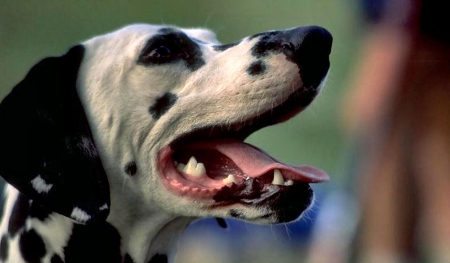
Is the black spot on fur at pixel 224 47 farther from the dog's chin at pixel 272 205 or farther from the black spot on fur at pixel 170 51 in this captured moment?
the dog's chin at pixel 272 205

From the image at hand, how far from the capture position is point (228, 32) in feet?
11.9

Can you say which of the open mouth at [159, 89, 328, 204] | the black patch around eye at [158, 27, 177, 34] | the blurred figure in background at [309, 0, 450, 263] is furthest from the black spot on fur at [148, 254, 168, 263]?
the blurred figure in background at [309, 0, 450, 263]

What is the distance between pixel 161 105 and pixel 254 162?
0.32 metres

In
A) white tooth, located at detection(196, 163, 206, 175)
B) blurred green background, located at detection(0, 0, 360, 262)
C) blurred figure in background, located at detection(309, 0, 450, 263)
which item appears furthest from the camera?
blurred green background, located at detection(0, 0, 360, 262)

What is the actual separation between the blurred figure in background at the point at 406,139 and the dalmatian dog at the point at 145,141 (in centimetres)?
123

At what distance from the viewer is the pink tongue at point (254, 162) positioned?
6.90 feet

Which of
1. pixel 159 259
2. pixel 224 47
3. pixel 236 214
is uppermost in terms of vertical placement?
pixel 224 47

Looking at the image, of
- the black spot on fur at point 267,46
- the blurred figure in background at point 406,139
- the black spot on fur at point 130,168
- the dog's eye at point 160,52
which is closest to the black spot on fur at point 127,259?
the black spot on fur at point 130,168

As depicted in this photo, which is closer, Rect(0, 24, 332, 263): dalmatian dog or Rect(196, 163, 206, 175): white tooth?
Rect(0, 24, 332, 263): dalmatian dog

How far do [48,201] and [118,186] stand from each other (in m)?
0.24

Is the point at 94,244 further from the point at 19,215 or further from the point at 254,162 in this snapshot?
the point at 254,162

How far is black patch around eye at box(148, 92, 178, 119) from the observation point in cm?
216

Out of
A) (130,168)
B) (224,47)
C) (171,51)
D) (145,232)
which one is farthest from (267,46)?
(145,232)

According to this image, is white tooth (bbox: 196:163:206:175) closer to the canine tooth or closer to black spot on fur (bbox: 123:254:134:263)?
the canine tooth
